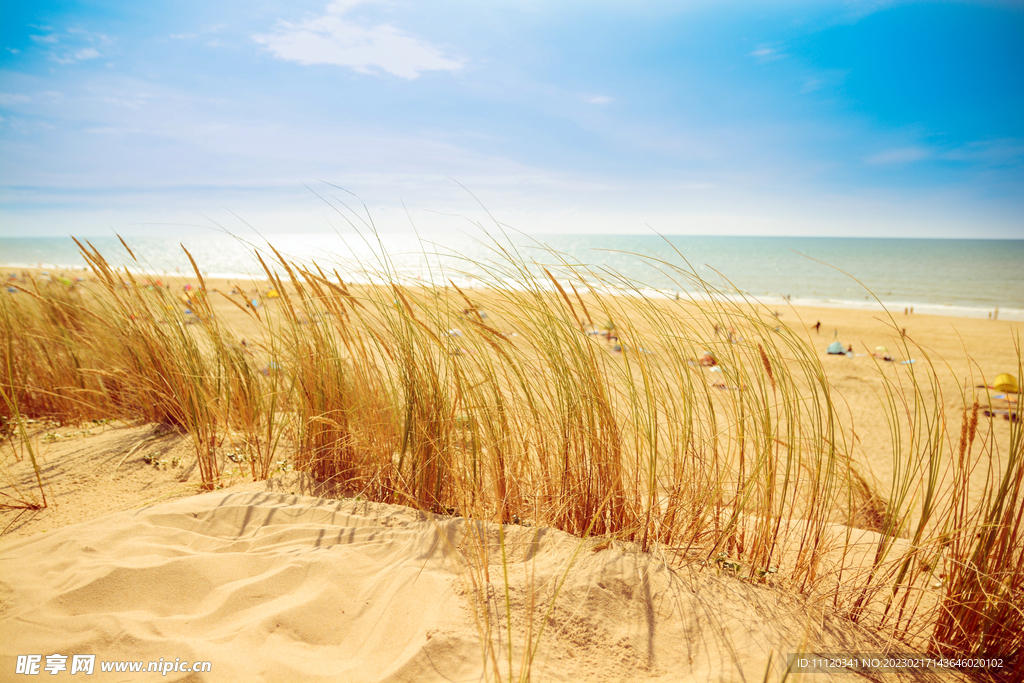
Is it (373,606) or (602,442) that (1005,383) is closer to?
(602,442)

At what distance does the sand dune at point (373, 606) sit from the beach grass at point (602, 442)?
0.28 feet

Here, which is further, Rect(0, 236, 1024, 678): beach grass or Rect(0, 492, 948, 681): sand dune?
Rect(0, 236, 1024, 678): beach grass

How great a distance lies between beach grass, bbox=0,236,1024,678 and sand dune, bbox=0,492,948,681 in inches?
3.4

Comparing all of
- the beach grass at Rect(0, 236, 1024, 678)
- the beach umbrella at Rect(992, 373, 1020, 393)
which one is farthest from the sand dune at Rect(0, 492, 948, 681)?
the beach umbrella at Rect(992, 373, 1020, 393)

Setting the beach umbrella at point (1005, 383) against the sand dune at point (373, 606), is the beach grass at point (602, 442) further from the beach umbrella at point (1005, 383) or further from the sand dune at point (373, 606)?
the beach umbrella at point (1005, 383)

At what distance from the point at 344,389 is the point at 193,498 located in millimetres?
743

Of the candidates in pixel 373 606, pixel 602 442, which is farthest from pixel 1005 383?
pixel 373 606

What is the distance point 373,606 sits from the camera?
1450mm

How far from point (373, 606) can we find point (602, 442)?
3.02 ft

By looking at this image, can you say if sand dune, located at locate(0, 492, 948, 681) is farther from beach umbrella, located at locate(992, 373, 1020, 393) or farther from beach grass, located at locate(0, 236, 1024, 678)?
beach umbrella, located at locate(992, 373, 1020, 393)

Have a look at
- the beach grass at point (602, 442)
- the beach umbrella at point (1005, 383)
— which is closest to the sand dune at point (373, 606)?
the beach grass at point (602, 442)

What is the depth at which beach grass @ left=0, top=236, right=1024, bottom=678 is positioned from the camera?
1.48m

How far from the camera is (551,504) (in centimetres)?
184

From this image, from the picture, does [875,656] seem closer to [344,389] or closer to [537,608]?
[537,608]
